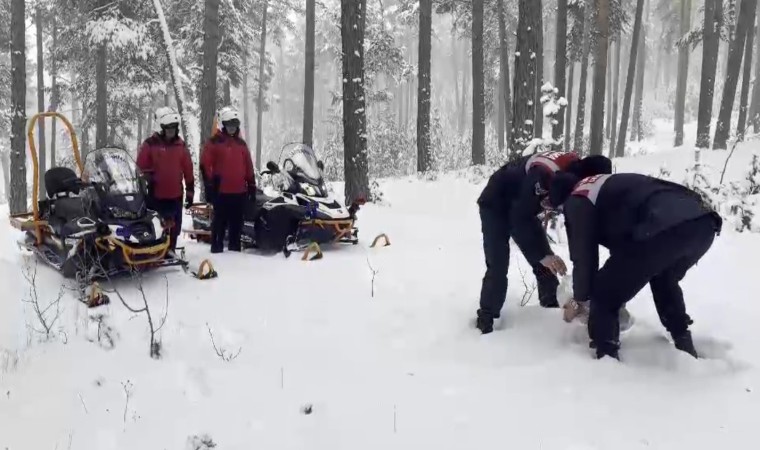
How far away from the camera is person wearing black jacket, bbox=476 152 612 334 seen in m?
4.90

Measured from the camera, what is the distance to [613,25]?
19672 millimetres

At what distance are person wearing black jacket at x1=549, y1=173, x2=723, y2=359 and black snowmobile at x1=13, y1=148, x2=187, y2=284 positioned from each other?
4379 mm

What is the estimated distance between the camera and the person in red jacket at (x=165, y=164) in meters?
7.62

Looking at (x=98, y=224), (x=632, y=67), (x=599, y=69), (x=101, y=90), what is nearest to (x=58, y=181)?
(x=98, y=224)

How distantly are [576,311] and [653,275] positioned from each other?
0.87 m

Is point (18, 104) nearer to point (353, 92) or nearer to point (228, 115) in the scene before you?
point (353, 92)

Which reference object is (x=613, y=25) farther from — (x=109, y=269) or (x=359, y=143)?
(x=109, y=269)

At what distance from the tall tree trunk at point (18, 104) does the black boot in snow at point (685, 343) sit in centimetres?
1492

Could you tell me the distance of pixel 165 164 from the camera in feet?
25.2

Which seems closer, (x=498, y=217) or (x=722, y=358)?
(x=722, y=358)

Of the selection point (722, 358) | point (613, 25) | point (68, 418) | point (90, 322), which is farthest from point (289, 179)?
point (613, 25)

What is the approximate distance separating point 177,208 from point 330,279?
2.49m

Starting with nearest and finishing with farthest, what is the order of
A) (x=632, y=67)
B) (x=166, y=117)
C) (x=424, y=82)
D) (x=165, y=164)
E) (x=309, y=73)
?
(x=166, y=117) → (x=165, y=164) → (x=424, y=82) → (x=309, y=73) → (x=632, y=67)

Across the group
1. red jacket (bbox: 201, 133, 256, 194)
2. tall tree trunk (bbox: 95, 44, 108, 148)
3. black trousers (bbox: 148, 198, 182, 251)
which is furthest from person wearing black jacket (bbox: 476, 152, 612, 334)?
tall tree trunk (bbox: 95, 44, 108, 148)
